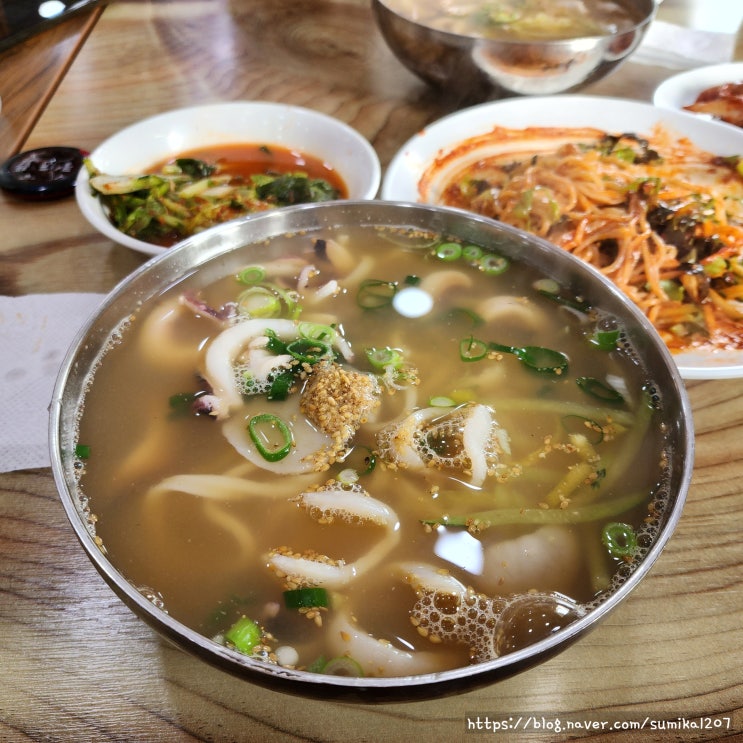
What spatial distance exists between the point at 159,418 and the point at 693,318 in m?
1.71

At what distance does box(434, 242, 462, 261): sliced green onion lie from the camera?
1.82 metres

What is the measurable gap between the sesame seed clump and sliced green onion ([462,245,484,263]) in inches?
20.9

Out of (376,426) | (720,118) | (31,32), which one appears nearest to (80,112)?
(31,32)

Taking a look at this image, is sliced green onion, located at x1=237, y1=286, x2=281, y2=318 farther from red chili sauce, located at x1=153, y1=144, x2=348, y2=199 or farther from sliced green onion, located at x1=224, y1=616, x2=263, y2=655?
red chili sauce, located at x1=153, y1=144, x2=348, y2=199

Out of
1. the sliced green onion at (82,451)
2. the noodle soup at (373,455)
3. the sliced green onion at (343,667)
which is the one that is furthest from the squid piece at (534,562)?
the sliced green onion at (82,451)

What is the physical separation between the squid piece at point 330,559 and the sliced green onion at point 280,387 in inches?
10.8

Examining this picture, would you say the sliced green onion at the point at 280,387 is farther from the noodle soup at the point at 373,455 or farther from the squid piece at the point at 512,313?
the squid piece at the point at 512,313

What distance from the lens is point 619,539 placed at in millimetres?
1261

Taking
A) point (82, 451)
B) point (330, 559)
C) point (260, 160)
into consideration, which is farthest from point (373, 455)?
point (260, 160)

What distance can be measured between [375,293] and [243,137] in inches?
55.2

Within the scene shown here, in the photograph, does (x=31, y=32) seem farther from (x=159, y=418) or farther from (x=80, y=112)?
(x=159, y=418)

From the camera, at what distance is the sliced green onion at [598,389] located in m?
1.50

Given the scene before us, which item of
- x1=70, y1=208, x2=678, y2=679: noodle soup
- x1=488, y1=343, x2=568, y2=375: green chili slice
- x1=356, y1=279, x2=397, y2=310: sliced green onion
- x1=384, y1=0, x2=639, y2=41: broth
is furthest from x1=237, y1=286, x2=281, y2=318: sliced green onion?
x1=384, y1=0, x2=639, y2=41: broth

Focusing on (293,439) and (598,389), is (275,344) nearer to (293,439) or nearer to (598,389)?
(293,439)
